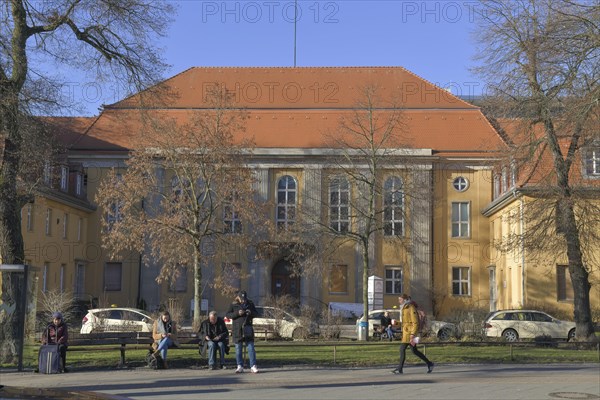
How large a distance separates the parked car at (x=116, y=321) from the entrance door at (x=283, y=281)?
1677cm

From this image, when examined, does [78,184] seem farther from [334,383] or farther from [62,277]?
[334,383]

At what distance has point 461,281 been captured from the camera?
153 ft

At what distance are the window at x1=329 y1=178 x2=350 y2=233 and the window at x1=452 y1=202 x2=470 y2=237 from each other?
291 inches

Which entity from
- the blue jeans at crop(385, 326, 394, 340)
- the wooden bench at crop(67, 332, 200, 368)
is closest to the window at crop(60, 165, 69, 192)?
the blue jeans at crop(385, 326, 394, 340)

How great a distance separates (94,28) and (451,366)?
39.1 ft

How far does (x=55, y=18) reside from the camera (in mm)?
19328

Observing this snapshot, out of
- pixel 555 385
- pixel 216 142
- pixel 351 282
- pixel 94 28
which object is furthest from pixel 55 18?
pixel 351 282

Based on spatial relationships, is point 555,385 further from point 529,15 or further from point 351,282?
point 351,282

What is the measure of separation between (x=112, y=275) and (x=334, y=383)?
33.8 m

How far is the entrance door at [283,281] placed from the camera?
47281mm

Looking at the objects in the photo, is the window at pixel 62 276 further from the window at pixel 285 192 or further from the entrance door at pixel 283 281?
the window at pixel 285 192

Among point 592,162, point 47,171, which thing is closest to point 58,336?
point 47,171

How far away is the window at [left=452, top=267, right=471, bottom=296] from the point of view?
46.3 m

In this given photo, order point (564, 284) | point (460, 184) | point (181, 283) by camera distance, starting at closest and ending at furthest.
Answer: point (564, 284), point (181, 283), point (460, 184)
